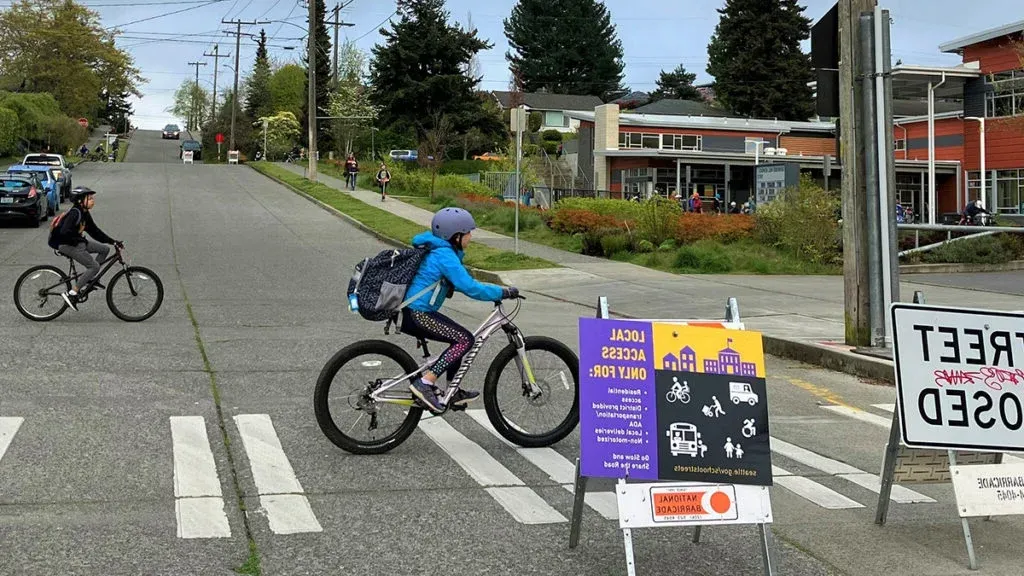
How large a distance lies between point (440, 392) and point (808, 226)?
65.9 feet

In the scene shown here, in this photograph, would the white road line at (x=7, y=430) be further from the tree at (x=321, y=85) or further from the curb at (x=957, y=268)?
the tree at (x=321, y=85)

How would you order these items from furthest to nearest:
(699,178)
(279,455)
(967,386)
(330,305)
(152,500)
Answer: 1. (699,178)
2. (330,305)
3. (279,455)
4. (152,500)
5. (967,386)

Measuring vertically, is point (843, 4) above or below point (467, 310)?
above

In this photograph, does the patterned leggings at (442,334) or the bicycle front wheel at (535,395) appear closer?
the patterned leggings at (442,334)

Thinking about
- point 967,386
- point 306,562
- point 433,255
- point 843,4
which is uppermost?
point 843,4

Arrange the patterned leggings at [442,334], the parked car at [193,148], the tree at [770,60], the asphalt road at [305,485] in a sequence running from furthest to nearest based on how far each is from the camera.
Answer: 1. the parked car at [193,148]
2. the tree at [770,60]
3. the patterned leggings at [442,334]
4. the asphalt road at [305,485]

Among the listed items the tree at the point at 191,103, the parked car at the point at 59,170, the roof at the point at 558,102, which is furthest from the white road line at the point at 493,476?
the tree at the point at 191,103

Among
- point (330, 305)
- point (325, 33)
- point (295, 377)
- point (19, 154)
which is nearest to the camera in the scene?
point (295, 377)

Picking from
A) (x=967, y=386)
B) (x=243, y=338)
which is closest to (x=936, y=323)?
(x=967, y=386)

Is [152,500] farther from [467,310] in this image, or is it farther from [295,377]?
[467,310]

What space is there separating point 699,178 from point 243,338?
1936 inches

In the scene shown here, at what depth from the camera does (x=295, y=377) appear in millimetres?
10812

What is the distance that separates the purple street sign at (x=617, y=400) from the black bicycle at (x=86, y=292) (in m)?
10.6

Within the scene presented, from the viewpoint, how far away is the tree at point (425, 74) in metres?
64.8
